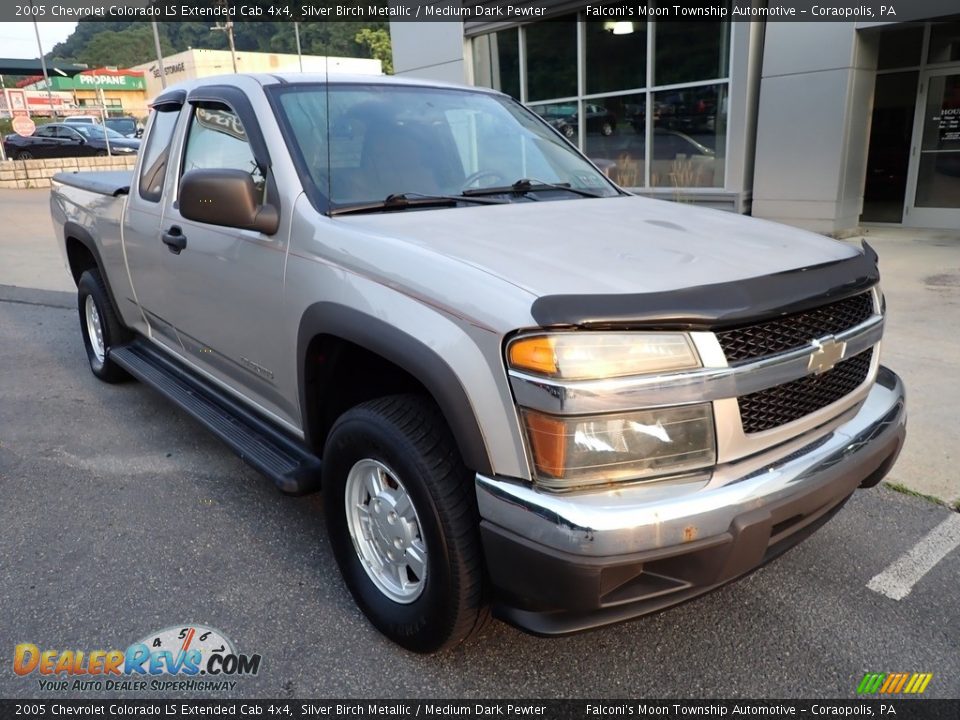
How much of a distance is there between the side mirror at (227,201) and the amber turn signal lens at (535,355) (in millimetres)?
1300

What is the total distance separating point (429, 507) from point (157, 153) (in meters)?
2.92

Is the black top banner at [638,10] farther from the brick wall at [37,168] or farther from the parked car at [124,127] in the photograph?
the parked car at [124,127]

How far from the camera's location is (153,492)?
3.71 m

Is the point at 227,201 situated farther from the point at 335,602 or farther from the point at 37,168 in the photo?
the point at 37,168

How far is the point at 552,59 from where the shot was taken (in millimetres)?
12914

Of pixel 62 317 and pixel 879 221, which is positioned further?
pixel 879 221

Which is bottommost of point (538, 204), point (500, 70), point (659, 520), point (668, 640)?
point (668, 640)

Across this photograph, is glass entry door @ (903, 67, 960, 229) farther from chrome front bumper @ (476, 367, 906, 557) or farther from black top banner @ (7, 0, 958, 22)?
chrome front bumper @ (476, 367, 906, 557)

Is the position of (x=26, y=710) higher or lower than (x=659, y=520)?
lower

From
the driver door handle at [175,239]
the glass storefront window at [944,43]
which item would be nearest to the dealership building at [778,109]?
the glass storefront window at [944,43]

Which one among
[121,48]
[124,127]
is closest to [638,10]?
[124,127]

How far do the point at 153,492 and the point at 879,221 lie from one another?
37.2 ft

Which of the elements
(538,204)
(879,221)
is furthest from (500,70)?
(538,204)

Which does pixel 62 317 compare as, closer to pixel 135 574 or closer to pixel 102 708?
pixel 135 574
